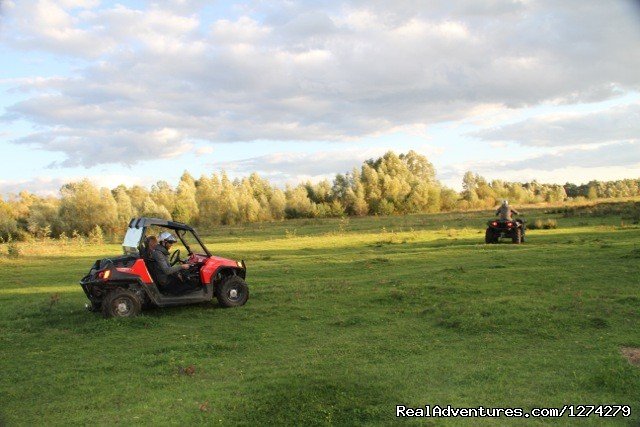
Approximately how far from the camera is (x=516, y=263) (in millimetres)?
19500

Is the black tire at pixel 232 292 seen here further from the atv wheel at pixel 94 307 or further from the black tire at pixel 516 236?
the black tire at pixel 516 236

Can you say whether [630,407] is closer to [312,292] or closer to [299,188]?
[312,292]

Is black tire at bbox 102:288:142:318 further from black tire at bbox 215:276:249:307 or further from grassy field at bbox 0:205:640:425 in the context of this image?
black tire at bbox 215:276:249:307

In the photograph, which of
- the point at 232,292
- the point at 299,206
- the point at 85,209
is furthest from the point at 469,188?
the point at 232,292

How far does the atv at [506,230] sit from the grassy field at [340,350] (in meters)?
8.37

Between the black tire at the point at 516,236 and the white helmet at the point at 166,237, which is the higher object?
the white helmet at the point at 166,237

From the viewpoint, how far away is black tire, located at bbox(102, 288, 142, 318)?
12312 millimetres

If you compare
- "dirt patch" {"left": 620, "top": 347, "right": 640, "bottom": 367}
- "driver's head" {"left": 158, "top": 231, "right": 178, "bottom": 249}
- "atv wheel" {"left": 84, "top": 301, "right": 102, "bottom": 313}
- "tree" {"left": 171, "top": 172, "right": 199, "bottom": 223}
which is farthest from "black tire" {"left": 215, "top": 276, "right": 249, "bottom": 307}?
"tree" {"left": 171, "top": 172, "right": 199, "bottom": 223}

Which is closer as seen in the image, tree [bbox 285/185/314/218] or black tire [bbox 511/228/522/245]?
black tire [bbox 511/228/522/245]

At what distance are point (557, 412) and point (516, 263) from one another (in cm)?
1348

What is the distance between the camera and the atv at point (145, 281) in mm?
12453

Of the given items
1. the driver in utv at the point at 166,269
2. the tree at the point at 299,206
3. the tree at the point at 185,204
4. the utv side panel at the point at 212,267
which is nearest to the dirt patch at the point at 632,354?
the utv side panel at the point at 212,267

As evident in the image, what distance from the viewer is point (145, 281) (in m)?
12.7

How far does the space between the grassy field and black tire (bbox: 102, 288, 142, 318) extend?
0.35m
